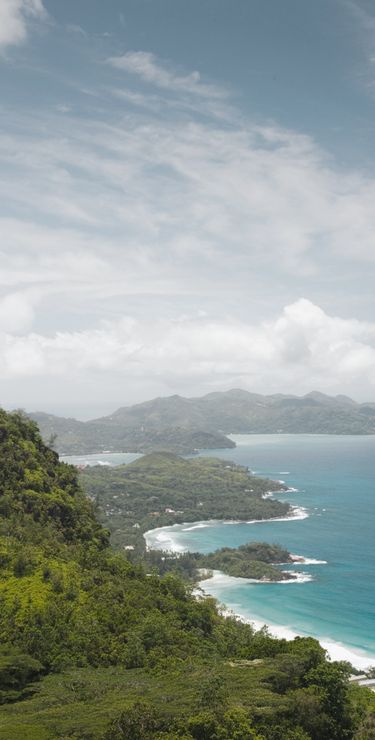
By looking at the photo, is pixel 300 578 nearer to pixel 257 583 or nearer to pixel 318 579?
pixel 318 579

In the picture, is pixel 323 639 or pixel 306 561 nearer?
pixel 323 639

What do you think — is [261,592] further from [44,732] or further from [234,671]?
[44,732]

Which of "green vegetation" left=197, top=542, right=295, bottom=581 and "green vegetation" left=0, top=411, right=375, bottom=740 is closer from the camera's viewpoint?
"green vegetation" left=0, top=411, right=375, bottom=740

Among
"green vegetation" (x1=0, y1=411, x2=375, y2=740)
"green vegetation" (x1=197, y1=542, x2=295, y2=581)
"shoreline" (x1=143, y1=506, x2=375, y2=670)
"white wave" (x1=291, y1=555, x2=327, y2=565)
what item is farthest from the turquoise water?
"green vegetation" (x1=0, y1=411, x2=375, y2=740)

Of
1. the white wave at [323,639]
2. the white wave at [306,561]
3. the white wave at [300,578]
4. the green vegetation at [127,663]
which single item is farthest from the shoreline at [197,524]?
the green vegetation at [127,663]

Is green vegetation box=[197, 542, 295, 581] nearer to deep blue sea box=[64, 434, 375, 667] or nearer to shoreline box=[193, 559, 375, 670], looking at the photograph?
deep blue sea box=[64, 434, 375, 667]

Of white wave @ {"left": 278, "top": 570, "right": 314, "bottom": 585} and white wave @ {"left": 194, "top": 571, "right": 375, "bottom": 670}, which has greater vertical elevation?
white wave @ {"left": 194, "top": 571, "right": 375, "bottom": 670}

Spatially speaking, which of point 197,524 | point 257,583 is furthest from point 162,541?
point 257,583

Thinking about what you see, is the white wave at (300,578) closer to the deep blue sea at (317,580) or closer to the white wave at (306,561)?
the deep blue sea at (317,580)

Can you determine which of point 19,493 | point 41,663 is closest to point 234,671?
point 41,663

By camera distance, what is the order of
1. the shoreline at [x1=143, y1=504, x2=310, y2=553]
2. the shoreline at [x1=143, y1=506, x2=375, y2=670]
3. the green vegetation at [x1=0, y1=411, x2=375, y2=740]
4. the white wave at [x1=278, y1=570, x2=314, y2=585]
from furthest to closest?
the shoreline at [x1=143, y1=504, x2=310, y2=553] < the white wave at [x1=278, y1=570, x2=314, y2=585] < the shoreline at [x1=143, y1=506, x2=375, y2=670] < the green vegetation at [x1=0, y1=411, x2=375, y2=740]
